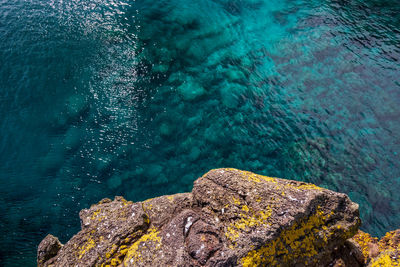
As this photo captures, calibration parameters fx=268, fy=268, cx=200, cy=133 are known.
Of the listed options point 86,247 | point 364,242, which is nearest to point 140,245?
point 86,247

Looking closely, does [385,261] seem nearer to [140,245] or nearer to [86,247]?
[140,245]

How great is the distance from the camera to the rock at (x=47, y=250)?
23.8ft

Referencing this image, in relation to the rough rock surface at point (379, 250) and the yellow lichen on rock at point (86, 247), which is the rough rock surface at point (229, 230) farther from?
the rough rock surface at point (379, 250)

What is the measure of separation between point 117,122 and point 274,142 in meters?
8.78

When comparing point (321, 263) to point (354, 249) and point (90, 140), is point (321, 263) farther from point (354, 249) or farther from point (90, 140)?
point (90, 140)

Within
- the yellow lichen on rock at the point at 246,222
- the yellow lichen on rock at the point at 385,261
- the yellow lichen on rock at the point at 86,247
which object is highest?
the yellow lichen on rock at the point at 246,222

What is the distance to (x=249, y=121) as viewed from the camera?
15.3m

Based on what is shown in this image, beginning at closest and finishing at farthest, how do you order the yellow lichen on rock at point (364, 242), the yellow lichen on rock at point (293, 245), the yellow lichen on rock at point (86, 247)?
the yellow lichen on rock at point (293, 245) < the yellow lichen on rock at point (86, 247) < the yellow lichen on rock at point (364, 242)

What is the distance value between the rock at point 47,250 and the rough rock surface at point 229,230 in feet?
0.09

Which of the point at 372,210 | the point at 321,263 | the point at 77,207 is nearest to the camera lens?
the point at 321,263

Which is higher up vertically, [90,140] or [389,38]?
[389,38]

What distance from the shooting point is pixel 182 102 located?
15.9m

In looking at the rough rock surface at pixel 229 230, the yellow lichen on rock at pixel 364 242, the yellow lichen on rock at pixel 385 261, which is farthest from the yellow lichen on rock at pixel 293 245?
the yellow lichen on rock at pixel 364 242

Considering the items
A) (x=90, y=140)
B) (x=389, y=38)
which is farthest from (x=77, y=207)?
(x=389, y=38)
